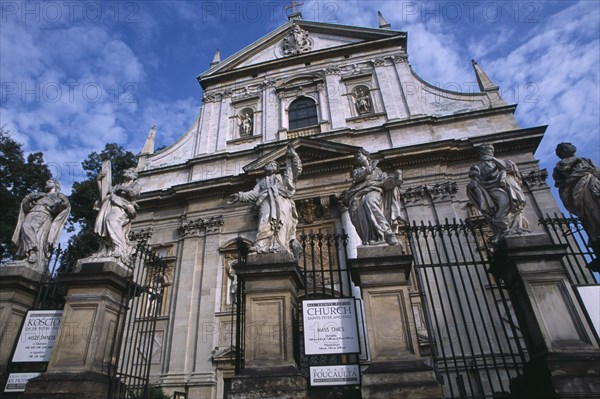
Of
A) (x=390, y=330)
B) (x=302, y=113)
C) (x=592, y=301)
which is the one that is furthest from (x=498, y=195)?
(x=302, y=113)

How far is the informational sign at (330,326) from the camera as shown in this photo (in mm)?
5465

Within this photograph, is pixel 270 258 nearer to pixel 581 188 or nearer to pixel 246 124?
pixel 581 188

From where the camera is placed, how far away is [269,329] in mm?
5410

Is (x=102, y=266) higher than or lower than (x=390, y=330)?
higher

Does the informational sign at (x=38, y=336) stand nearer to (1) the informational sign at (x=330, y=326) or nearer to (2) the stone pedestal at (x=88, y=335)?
(2) the stone pedestal at (x=88, y=335)

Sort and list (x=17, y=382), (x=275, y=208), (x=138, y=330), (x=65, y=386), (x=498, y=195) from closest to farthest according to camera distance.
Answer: (x=65, y=386) < (x=17, y=382) < (x=498, y=195) < (x=275, y=208) < (x=138, y=330)

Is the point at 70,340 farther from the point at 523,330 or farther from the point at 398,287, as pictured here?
the point at 523,330

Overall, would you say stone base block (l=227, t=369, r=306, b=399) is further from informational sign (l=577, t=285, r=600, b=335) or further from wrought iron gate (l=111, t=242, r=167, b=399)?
informational sign (l=577, t=285, r=600, b=335)

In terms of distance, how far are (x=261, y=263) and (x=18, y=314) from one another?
4326 millimetres

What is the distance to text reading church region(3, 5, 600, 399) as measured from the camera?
208 inches

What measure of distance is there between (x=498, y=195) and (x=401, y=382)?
129 inches

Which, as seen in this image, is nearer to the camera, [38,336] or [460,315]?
[38,336]

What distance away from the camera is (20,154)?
18188mm

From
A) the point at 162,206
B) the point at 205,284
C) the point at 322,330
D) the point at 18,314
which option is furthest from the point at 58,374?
the point at 162,206
